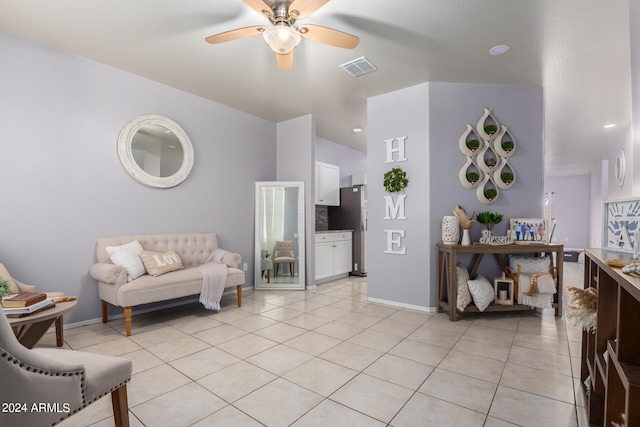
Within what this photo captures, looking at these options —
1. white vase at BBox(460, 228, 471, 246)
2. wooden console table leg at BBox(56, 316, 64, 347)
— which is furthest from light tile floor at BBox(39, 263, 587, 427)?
white vase at BBox(460, 228, 471, 246)

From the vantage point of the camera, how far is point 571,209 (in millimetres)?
10211

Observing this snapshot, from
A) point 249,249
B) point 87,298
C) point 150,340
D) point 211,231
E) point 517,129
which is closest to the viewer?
point 150,340

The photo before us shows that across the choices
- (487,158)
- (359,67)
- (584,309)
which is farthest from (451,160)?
(584,309)

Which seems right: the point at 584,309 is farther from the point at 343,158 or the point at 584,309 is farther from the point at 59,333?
the point at 343,158

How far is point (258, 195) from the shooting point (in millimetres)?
5004

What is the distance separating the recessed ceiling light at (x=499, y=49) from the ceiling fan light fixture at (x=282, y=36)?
1920mm

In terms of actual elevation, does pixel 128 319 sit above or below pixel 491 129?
below

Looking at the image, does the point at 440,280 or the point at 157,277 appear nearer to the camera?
the point at 157,277

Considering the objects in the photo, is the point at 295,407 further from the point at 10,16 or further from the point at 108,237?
the point at 10,16

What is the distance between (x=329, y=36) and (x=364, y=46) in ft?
2.33

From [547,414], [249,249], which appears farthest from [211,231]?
[547,414]

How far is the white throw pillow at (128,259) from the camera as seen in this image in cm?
316

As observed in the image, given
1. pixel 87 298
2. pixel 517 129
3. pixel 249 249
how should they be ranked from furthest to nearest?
pixel 249 249, pixel 517 129, pixel 87 298

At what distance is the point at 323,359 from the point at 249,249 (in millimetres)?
2797
